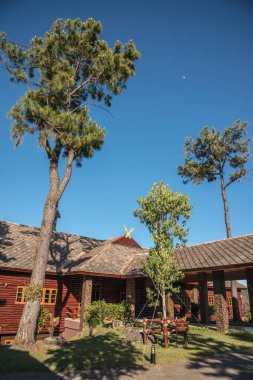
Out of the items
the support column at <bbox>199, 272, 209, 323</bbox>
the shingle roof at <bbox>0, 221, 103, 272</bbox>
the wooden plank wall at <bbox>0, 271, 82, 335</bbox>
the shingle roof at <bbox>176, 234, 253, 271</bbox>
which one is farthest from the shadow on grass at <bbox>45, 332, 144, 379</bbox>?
the support column at <bbox>199, 272, 209, 323</bbox>

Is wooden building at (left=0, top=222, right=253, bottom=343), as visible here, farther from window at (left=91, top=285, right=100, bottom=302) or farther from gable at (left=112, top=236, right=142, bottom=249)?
gable at (left=112, top=236, right=142, bottom=249)

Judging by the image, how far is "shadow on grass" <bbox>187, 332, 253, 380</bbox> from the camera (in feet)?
23.7

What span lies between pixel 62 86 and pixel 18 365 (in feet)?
41.0

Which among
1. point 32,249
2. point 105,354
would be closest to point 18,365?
point 105,354

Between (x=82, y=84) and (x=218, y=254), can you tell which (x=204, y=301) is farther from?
(x=82, y=84)

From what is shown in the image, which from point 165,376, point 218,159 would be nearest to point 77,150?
point 165,376

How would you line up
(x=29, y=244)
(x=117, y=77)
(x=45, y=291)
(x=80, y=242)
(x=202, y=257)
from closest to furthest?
(x=202, y=257) → (x=117, y=77) → (x=45, y=291) → (x=29, y=244) → (x=80, y=242)

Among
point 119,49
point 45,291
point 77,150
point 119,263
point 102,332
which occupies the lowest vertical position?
point 102,332

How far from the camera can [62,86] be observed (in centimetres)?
1411

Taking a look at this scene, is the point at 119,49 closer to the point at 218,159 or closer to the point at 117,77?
the point at 117,77

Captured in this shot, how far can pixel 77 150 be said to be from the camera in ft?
49.1

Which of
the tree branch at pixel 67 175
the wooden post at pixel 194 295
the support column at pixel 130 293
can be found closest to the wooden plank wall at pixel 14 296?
the support column at pixel 130 293

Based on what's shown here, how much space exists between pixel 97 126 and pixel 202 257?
984cm

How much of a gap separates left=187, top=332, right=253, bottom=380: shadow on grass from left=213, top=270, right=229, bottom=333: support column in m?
1.76
